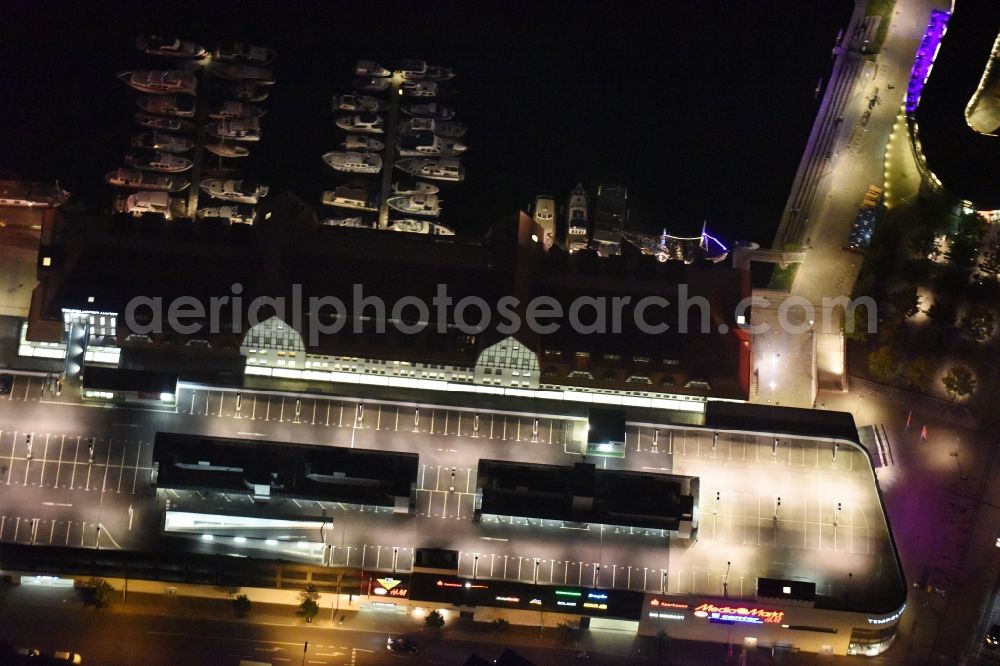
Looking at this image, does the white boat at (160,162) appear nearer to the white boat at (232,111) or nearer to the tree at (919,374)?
the white boat at (232,111)

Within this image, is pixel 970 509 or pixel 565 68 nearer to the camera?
pixel 970 509

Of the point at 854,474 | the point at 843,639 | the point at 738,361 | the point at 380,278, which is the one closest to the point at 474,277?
the point at 380,278

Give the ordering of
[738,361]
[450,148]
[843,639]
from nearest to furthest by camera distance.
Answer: [843,639] → [738,361] → [450,148]

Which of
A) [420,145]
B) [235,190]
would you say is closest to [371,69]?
[420,145]

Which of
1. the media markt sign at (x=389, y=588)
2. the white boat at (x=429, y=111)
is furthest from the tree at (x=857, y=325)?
the media markt sign at (x=389, y=588)

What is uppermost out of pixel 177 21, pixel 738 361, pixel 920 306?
pixel 177 21

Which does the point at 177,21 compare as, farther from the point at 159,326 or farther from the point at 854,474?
the point at 854,474

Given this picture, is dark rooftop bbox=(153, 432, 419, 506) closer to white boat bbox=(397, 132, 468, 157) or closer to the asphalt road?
the asphalt road
